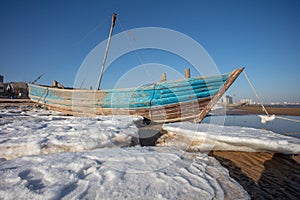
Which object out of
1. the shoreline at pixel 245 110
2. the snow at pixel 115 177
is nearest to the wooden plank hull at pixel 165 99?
the snow at pixel 115 177

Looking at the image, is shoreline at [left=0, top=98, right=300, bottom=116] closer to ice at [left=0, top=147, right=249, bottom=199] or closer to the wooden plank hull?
the wooden plank hull

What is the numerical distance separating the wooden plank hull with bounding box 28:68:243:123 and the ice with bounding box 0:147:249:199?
186 inches

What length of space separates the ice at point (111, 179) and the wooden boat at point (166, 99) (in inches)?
186

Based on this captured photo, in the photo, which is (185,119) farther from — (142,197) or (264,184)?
(142,197)

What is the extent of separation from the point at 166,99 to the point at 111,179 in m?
5.51

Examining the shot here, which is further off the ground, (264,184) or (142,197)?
(142,197)

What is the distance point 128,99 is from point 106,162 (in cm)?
576

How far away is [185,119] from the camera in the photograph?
23.6 ft

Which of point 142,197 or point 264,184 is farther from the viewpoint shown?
point 264,184

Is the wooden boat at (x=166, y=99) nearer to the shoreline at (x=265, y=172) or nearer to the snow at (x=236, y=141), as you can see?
the snow at (x=236, y=141)

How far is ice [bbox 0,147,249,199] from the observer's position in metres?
1.35

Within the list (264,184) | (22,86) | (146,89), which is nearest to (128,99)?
(146,89)

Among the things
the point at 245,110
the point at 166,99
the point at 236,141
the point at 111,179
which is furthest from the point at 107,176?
the point at 245,110

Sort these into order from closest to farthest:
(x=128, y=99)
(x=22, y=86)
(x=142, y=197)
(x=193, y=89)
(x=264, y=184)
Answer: (x=142, y=197) < (x=264, y=184) < (x=193, y=89) < (x=128, y=99) < (x=22, y=86)
